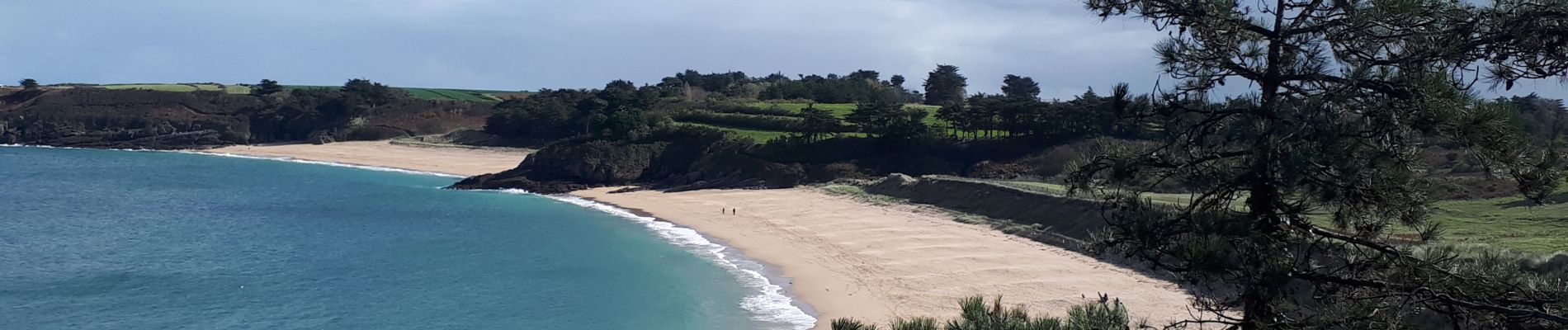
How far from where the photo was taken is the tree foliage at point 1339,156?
5.57 meters

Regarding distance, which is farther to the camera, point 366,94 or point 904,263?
point 366,94

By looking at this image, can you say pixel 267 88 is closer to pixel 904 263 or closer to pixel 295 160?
pixel 295 160

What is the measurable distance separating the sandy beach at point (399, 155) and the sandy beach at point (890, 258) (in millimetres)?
25346

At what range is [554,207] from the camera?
4841 centimetres

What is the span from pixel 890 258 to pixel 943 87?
220 ft

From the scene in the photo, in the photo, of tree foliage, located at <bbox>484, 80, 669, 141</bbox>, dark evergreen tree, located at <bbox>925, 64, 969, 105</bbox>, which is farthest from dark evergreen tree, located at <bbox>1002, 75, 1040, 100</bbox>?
tree foliage, located at <bbox>484, 80, 669, 141</bbox>

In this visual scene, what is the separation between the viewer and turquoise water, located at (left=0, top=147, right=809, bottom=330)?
23000 mm

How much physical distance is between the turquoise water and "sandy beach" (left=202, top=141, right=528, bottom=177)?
18.2 m

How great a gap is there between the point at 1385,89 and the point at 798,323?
54.0 ft

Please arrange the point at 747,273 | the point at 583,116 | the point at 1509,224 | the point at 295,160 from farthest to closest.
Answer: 1. the point at 295,160
2. the point at 583,116
3. the point at 747,273
4. the point at 1509,224

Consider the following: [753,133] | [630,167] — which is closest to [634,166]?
[630,167]

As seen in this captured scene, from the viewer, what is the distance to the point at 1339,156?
566 cm

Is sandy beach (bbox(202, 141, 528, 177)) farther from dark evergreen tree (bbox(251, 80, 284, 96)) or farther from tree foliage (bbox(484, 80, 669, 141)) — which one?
dark evergreen tree (bbox(251, 80, 284, 96))

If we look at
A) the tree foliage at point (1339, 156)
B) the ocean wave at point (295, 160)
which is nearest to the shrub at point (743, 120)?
the ocean wave at point (295, 160)
